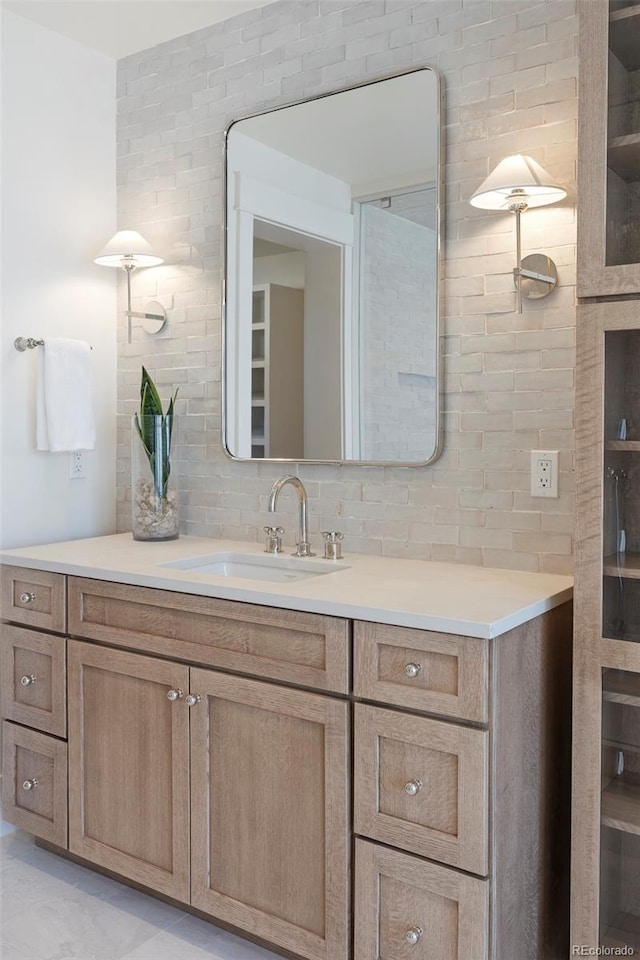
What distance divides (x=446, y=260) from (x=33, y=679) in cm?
165

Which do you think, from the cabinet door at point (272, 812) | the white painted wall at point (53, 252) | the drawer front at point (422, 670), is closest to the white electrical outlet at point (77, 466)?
the white painted wall at point (53, 252)

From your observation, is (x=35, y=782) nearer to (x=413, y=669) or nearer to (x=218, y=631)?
(x=218, y=631)

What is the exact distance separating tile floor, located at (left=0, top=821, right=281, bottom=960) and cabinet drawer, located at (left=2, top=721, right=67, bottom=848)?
0.12 metres

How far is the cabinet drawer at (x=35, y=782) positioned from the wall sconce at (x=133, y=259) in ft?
4.43

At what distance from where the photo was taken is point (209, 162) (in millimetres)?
2764

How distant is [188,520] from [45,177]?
1233mm

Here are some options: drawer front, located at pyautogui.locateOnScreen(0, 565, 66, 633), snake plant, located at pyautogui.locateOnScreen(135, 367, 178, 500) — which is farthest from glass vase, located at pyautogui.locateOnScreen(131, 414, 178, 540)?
drawer front, located at pyautogui.locateOnScreen(0, 565, 66, 633)

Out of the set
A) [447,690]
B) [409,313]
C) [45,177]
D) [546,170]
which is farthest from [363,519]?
[45,177]

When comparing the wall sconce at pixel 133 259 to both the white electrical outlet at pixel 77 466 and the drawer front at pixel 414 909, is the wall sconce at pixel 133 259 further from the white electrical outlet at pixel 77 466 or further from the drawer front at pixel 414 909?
the drawer front at pixel 414 909

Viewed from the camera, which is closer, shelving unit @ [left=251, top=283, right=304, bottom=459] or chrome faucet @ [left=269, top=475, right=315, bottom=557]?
chrome faucet @ [left=269, top=475, right=315, bottom=557]

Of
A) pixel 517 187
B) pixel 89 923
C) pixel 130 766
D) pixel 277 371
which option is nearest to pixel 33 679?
pixel 130 766

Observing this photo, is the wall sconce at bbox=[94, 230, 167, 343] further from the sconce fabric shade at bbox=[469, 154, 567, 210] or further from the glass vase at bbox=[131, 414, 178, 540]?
the sconce fabric shade at bbox=[469, 154, 567, 210]

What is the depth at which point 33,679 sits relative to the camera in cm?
242

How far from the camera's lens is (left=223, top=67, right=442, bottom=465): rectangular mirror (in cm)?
229
